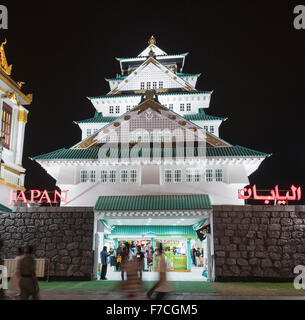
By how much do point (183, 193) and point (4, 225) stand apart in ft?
36.6

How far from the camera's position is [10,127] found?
28.8m

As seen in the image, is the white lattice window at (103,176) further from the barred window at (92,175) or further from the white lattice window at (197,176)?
the white lattice window at (197,176)

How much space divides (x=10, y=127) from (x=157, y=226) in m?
16.1

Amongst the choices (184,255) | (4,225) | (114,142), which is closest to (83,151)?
(114,142)

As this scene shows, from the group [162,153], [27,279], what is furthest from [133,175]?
[27,279]

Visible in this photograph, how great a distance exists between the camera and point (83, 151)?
22562 mm

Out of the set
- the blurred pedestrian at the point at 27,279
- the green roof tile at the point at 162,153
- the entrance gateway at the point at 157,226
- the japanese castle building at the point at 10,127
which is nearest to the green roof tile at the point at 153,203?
the entrance gateway at the point at 157,226

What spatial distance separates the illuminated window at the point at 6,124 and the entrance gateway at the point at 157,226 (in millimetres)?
12431

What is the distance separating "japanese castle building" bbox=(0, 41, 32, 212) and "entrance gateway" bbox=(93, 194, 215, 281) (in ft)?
32.9

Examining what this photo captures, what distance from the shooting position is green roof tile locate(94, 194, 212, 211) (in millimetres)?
18984

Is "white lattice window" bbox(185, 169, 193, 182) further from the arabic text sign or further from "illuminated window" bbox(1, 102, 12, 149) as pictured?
"illuminated window" bbox(1, 102, 12, 149)

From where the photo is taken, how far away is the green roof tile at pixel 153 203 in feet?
62.3
